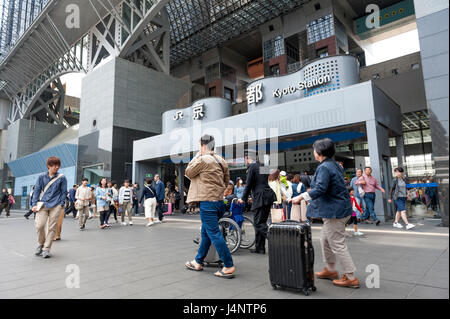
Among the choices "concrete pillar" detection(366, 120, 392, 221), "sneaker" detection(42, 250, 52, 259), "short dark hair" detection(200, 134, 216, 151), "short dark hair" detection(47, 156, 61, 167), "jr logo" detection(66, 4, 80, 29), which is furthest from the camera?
"jr logo" detection(66, 4, 80, 29)

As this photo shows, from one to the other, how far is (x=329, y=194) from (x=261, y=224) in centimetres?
197

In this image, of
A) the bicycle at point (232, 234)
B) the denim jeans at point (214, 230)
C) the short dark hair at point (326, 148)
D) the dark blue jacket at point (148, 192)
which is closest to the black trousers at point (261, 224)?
the bicycle at point (232, 234)

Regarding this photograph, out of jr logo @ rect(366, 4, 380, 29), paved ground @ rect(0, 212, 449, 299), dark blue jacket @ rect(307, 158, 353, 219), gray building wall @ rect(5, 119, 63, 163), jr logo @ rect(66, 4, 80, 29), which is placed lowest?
paved ground @ rect(0, 212, 449, 299)

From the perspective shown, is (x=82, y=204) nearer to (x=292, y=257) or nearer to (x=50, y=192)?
(x=50, y=192)

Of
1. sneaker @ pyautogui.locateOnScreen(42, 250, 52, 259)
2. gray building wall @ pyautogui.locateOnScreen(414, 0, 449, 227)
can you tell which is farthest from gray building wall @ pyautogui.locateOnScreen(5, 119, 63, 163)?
gray building wall @ pyautogui.locateOnScreen(414, 0, 449, 227)

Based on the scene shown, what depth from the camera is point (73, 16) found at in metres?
26.4

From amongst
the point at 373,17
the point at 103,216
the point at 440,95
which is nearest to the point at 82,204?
the point at 103,216

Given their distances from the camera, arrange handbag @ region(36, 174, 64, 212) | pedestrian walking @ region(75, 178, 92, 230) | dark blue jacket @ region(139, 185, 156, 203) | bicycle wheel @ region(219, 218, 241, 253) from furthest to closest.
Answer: dark blue jacket @ region(139, 185, 156, 203), pedestrian walking @ region(75, 178, 92, 230), handbag @ region(36, 174, 64, 212), bicycle wheel @ region(219, 218, 241, 253)

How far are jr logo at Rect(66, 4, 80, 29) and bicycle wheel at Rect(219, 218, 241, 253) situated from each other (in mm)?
28515

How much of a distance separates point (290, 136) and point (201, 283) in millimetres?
9610

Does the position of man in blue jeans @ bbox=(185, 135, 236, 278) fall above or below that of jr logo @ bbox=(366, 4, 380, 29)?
below

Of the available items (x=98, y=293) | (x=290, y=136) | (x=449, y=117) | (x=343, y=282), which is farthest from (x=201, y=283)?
(x=290, y=136)

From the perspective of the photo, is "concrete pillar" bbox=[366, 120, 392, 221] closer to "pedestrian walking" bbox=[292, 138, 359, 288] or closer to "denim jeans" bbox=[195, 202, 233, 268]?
"pedestrian walking" bbox=[292, 138, 359, 288]

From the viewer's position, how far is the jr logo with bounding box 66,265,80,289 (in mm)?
3310
